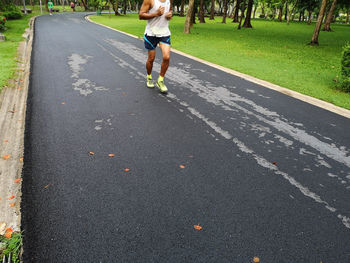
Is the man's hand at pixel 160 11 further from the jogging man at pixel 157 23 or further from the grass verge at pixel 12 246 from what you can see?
the grass verge at pixel 12 246

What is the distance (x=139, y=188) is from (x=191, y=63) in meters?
7.59

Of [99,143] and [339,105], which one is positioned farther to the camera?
[339,105]

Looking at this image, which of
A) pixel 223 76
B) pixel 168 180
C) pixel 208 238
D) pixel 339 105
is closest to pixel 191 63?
pixel 223 76

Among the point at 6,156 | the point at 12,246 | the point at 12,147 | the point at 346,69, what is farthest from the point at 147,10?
the point at 346,69

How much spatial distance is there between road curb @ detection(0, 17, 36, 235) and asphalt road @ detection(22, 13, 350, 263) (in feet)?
0.38

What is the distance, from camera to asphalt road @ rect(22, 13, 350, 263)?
2.26 m

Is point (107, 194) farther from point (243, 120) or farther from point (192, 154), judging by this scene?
point (243, 120)

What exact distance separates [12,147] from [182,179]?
244 centimetres

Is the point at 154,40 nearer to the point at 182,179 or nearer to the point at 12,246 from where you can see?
the point at 182,179

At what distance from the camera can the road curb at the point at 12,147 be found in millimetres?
2568

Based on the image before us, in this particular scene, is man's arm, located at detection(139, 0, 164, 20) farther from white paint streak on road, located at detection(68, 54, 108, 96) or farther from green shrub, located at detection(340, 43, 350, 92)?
green shrub, located at detection(340, 43, 350, 92)

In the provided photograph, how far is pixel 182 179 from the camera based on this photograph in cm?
313

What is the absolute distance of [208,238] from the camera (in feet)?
7.64

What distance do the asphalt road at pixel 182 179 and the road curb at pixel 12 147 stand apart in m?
0.12
